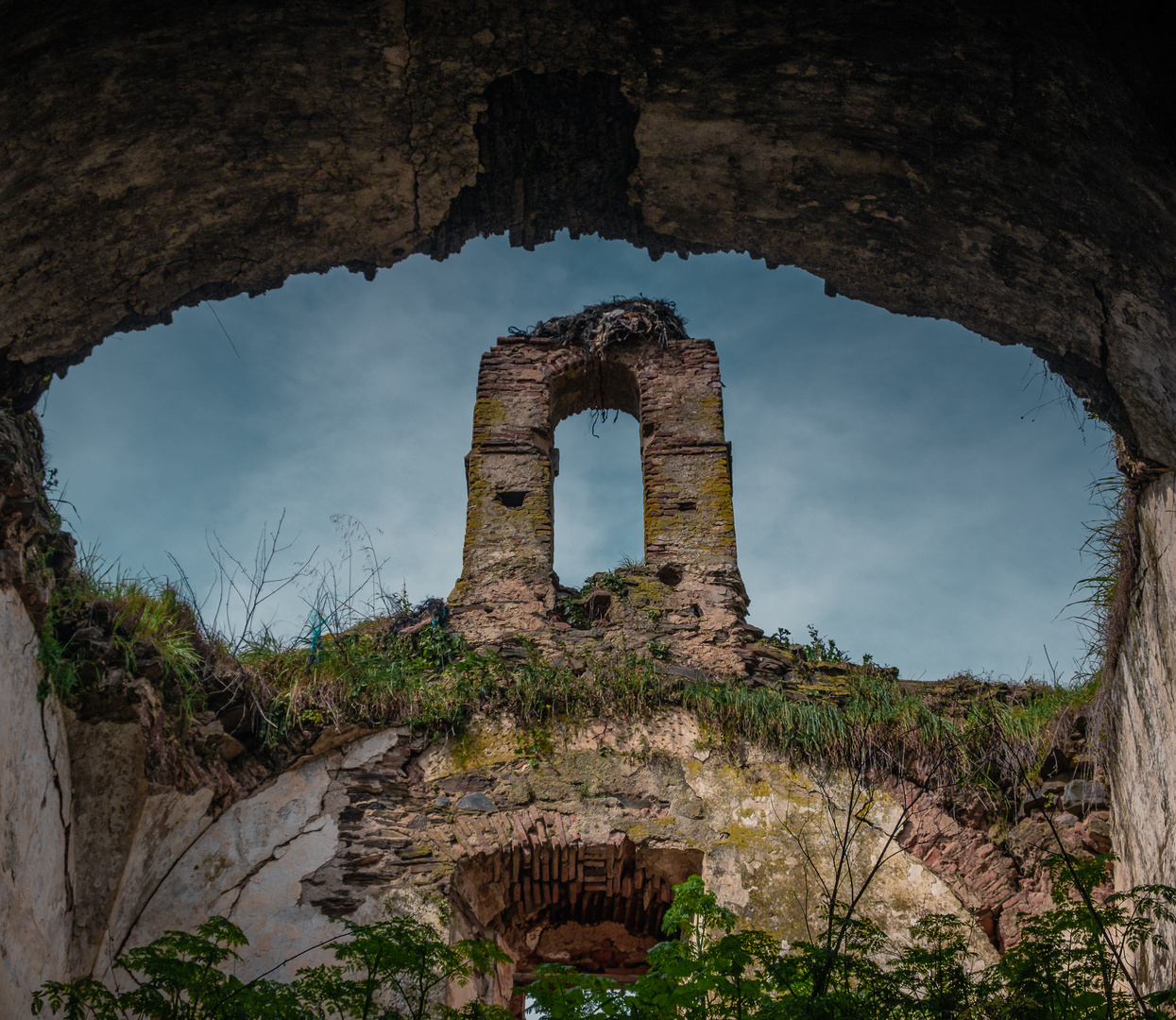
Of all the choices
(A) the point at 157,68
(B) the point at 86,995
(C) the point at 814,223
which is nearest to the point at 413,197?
(A) the point at 157,68

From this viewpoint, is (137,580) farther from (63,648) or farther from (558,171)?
(558,171)

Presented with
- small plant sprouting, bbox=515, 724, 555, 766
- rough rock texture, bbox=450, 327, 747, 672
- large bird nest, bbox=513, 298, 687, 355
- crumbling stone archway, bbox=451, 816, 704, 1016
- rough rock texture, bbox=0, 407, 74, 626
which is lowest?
crumbling stone archway, bbox=451, 816, 704, 1016

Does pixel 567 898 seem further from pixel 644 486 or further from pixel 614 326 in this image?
pixel 614 326

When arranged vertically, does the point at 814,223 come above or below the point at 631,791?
above

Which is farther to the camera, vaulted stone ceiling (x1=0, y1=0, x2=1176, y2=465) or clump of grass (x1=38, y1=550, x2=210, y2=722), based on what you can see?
clump of grass (x1=38, y1=550, x2=210, y2=722)

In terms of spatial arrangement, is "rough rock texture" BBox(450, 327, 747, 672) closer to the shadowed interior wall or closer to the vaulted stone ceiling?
the shadowed interior wall

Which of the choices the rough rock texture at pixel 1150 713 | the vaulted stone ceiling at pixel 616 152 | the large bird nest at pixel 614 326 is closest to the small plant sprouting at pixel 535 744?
the rough rock texture at pixel 1150 713

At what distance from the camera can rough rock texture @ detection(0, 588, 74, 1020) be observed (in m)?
3.86

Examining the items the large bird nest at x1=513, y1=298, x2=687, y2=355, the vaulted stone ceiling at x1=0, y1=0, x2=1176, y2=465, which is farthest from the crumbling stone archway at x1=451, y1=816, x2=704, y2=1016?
the large bird nest at x1=513, y1=298, x2=687, y2=355

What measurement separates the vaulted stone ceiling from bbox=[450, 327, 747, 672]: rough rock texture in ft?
13.1

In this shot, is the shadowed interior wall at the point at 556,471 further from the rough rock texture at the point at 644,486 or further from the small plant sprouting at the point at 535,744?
the small plant sprouting at the point at 535,744

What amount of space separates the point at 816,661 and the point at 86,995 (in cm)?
486

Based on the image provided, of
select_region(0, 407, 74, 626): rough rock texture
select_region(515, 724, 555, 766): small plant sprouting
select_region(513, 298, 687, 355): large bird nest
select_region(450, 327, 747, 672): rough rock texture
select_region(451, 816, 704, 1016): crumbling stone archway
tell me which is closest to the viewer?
select_region(0, 407, 74, 626): rough rock texture

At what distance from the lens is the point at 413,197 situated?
10.6 ft
